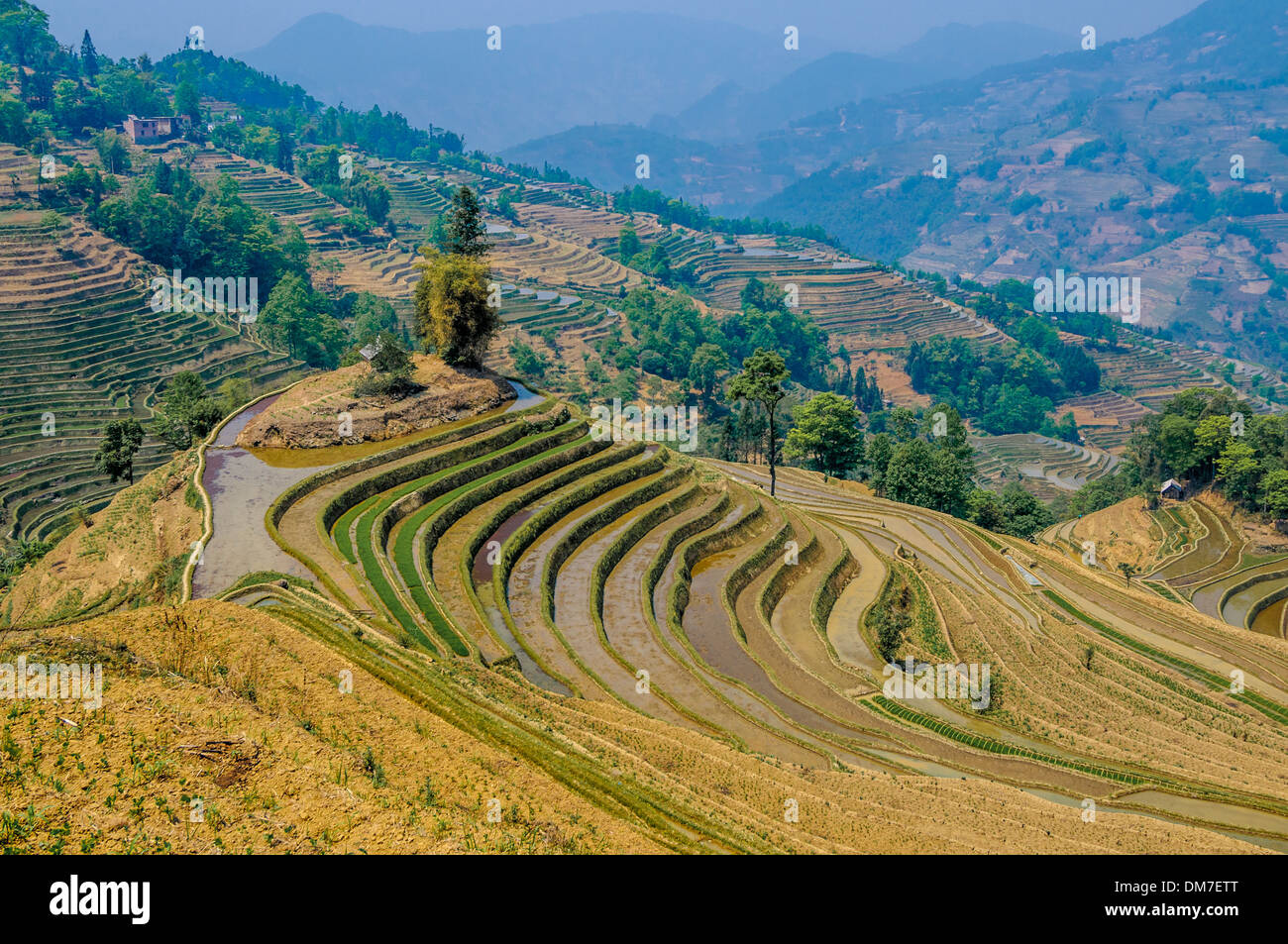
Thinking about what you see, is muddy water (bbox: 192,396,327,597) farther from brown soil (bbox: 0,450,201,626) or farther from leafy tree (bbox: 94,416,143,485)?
leafy tree (bbox: 94,416,143,485)

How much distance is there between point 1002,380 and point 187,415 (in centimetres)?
16944

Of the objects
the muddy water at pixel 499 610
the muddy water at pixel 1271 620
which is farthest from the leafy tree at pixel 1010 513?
the muddy water at pixel 499 610

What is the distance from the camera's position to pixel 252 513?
33656 millimetres

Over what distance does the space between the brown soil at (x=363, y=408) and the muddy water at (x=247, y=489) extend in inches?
22.4

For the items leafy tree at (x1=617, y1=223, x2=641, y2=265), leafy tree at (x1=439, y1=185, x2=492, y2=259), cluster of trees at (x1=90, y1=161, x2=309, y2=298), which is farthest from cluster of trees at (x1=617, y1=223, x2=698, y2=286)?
leafy tree at (x1=439, y1=185, x2=492, y2=259)

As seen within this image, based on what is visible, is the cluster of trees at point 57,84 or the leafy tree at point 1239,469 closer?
the leafy tree at point 1239,469

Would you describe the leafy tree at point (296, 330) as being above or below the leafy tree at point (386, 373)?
above

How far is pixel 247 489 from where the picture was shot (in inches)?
1423

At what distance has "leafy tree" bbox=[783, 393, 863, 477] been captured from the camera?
75.0m

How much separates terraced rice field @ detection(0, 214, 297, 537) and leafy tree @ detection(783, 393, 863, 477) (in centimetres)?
5213
